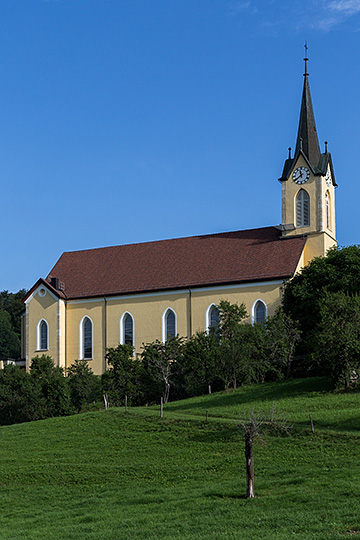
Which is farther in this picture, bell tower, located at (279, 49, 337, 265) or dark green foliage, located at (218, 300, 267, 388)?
bell tower, located at (279, 49, 337, 265)

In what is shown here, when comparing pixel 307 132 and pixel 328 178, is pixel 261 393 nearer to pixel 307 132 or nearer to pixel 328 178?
pixel 328 178

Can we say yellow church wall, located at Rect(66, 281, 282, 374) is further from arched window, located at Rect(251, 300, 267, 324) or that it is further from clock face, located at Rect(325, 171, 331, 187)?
clock face, located at Rect(325, 171, 331, 187)

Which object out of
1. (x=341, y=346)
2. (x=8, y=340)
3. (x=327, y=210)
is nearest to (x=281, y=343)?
(x=341, y=346)

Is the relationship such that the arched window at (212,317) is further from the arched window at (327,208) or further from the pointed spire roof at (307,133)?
the pointed spire roof at (307,133)

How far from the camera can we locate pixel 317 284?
62.6 m

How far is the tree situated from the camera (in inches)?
2351

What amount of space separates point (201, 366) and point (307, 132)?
25.0 m

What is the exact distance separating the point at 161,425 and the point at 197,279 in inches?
1044

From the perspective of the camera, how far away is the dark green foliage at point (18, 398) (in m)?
58.6

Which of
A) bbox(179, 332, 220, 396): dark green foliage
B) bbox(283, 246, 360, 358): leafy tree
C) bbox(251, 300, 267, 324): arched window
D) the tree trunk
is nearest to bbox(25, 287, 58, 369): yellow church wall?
bbox(179, 332, 220, 396): dark green foliage

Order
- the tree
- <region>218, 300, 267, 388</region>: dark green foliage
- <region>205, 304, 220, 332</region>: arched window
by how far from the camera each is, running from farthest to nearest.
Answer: <region>205, 304, 220, 332</region>: arched window < the tree < <region>218, 300, 267, 388</region>: dark green foliage

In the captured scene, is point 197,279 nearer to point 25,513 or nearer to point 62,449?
point 62,449

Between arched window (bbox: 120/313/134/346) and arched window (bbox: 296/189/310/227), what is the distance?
52.9 feet

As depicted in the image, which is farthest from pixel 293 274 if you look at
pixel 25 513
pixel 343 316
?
pixel 25 513
